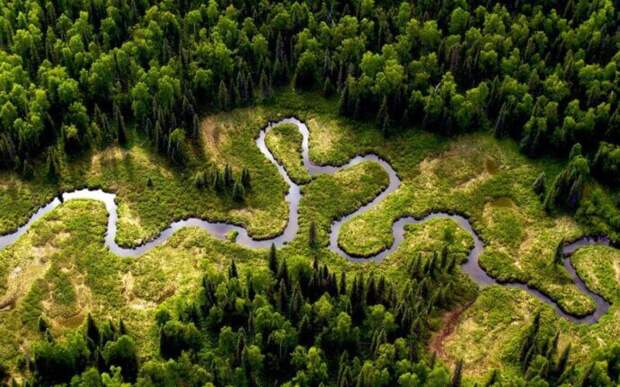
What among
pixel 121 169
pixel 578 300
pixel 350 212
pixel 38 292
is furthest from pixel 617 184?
pixel 38 292

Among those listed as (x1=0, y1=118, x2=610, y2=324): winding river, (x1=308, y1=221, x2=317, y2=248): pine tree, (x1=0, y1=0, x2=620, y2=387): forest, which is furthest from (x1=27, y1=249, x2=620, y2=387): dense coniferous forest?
(x1=308, y1=221, x2=317, y2=248): pine tree

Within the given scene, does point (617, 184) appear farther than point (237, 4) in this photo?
No

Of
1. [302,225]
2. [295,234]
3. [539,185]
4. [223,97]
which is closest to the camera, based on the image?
[295,234]

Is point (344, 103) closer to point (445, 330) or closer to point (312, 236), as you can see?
point (312, 236)

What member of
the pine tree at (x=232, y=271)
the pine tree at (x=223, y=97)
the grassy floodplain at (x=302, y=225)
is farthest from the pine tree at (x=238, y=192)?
the pine tree at (x=223, y=97)

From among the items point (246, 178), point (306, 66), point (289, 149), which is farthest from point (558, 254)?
point (306, 66)

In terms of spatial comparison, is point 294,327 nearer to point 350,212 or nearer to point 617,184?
point 350,212
